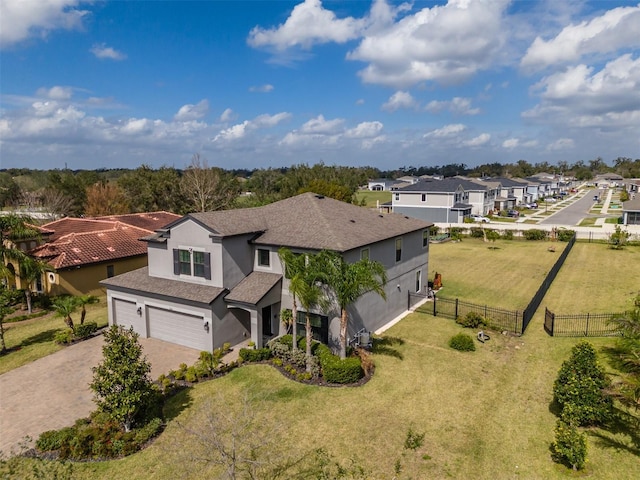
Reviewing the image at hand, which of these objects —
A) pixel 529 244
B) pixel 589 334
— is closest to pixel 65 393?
pixel 589 334

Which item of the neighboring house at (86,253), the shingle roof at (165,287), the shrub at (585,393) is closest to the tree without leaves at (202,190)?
the neighboring house at (86,253)

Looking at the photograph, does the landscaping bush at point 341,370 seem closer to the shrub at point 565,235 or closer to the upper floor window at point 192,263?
the upper floor window at point 192,263

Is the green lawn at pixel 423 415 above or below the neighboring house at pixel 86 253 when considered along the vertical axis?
below

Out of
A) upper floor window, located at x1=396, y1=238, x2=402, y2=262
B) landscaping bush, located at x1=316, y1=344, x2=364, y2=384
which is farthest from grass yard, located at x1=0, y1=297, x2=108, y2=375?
upper floor window, located at x1=396, y1=238, x2=402, y2=262

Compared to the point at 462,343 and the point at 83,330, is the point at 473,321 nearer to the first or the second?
the point at 462,343

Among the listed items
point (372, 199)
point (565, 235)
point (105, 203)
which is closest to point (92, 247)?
point (105, 203)

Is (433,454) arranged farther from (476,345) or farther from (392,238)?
(392,238)
